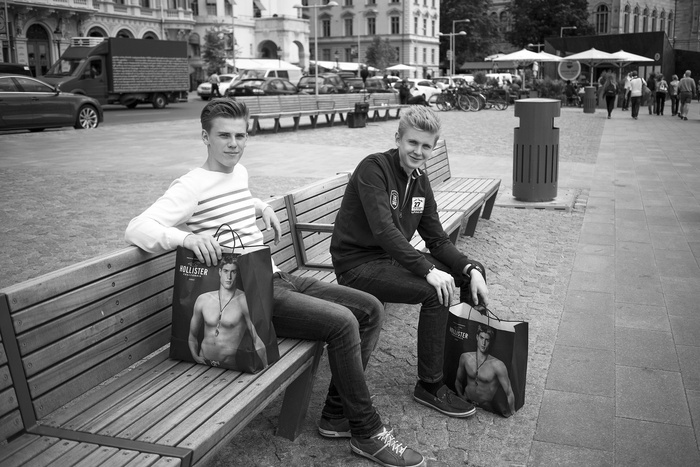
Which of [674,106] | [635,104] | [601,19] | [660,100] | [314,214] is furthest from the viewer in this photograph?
[601,19]

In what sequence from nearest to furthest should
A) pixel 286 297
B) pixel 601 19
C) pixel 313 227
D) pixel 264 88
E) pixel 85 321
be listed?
1. pixel 85 321
2. pixel 286 297
3. pixel 313 227
4. pixel 264 88
5. pixel 601 19

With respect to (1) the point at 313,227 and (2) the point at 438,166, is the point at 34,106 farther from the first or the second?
(1) the point at 313,227

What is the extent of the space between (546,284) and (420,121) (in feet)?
9.15

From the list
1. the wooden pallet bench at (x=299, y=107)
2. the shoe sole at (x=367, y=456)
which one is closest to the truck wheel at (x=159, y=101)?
the wooden pallet bench at (x=299, y=107)

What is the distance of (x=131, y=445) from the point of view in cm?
253

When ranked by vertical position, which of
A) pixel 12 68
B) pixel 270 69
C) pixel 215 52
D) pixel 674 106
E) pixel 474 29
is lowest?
pixel 674 106

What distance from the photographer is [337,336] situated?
3.33 metres

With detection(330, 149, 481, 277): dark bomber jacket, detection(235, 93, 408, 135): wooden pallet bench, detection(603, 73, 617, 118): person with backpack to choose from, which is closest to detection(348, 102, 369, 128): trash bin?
detection(235, 93, 408, 135): wooden pallet bench

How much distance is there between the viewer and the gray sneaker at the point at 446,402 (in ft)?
12.3

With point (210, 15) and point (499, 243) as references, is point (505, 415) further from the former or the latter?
point (210, 15)

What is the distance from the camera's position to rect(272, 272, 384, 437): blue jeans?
10.8 ft

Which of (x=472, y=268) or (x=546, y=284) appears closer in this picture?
(x=472, y=268)

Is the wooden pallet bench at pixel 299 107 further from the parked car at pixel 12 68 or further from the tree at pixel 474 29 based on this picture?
the tree at pixel 474 29

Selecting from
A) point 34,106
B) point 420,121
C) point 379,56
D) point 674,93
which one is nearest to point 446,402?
point 420,121
